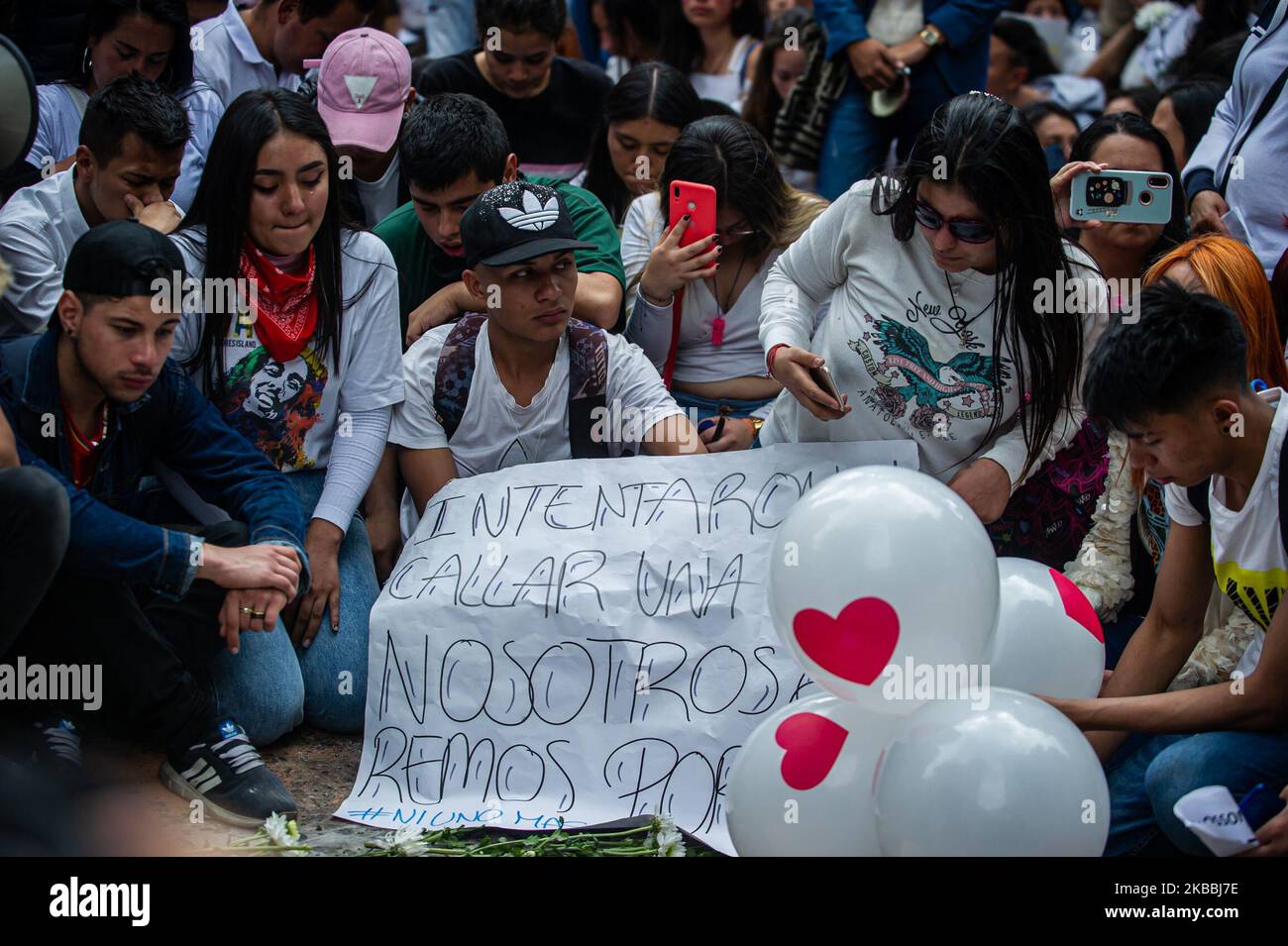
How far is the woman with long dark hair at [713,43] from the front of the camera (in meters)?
6.73

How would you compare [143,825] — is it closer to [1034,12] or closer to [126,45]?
[126,45]

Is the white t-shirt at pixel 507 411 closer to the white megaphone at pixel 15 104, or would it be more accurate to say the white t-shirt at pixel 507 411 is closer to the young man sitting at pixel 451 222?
the young man sitting at pixel 451 222

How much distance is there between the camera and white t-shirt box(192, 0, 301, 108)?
199 inches

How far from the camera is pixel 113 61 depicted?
179 inches

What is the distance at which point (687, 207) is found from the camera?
4.20 metres

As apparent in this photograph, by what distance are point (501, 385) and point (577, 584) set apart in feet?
2.23

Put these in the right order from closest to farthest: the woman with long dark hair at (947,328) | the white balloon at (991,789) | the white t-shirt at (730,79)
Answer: the white balloon at (991,789) < the woman with long dark hair at (947,328) < the white t-shirt at (730,79)

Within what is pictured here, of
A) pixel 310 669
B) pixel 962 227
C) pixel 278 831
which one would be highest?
pixel 962 227

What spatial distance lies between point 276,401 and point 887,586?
81.5 inches

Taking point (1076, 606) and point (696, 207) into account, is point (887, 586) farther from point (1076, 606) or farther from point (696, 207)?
point (696, 207)

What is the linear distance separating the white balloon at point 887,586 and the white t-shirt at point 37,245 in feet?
7.81

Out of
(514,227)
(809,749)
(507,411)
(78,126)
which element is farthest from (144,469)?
(809,749)

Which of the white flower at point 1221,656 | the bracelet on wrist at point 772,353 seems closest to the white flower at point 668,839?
the bracelet on wrist at point 772,353
